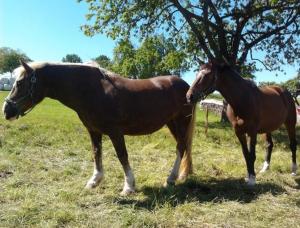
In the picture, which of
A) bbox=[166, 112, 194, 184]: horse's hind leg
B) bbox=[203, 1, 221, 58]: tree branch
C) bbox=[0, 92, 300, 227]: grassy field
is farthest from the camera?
bbox=[203, 1, 221, 58]: tree branch

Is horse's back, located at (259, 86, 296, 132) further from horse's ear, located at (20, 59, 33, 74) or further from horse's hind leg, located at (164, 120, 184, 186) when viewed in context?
horse's ear, located at (20, 59, 33, 74)

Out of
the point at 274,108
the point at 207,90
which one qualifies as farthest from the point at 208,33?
the point at 207,90

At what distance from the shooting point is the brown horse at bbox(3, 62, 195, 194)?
5391 millimetres

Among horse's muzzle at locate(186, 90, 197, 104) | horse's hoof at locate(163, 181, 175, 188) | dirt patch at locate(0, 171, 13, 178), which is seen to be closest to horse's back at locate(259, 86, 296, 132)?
horse's muzzle at locate(186, 90, 197, 104)

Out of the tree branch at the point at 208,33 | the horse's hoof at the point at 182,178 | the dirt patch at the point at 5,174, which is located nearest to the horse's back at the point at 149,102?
the horse's hoof at the point at 182,178

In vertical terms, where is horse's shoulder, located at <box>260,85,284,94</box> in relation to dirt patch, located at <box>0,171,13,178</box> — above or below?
above

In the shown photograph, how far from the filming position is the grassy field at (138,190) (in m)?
4.59

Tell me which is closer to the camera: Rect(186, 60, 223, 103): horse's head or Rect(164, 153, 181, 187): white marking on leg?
Rect(186, 60, 223, 103): horse's head

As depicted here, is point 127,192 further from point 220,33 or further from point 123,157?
point 220,33

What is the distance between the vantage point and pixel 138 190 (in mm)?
6078

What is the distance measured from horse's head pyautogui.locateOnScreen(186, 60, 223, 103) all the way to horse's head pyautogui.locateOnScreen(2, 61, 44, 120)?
2417 mm

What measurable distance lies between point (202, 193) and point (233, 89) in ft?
6.13

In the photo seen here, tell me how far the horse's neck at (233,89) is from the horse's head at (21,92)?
3.09 metres

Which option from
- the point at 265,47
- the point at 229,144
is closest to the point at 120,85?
the point at 229,144
